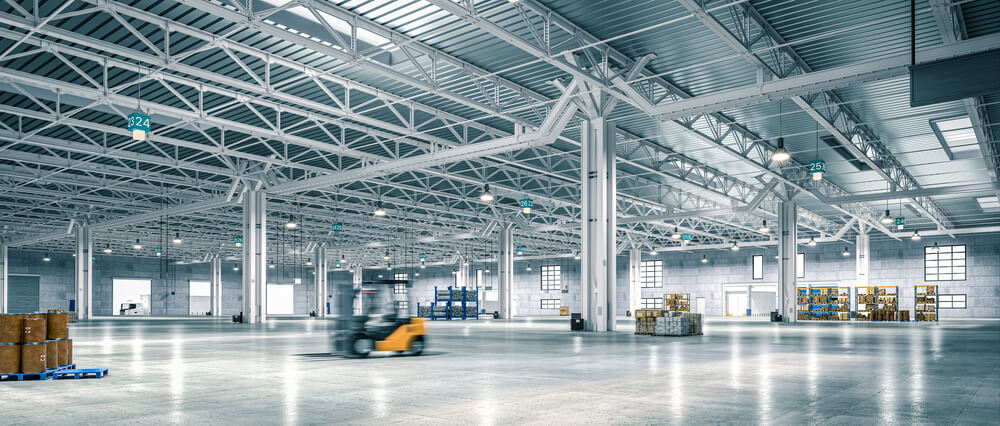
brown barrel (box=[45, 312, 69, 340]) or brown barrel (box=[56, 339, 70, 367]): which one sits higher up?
brown barrel (box=[45, 312, 69, 340])

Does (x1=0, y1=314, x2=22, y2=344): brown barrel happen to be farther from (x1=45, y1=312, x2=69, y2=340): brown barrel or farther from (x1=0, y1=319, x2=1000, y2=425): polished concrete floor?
(x1=0, y1=319, x2=1000, y2=425): polished concrete floor

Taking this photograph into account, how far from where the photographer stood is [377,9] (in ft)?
58.8

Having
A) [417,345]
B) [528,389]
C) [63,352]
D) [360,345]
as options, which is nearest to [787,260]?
[417,345]

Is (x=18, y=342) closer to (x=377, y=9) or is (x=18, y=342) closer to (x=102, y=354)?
(x=102, y=354)

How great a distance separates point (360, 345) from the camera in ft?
51.2

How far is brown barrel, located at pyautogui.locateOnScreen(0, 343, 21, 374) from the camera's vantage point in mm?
10867

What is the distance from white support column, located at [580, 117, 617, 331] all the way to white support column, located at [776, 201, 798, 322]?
809 inches

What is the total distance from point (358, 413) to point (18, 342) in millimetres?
6817

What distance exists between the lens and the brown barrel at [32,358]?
11.0 meters

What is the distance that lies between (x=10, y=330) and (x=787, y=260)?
38876mm

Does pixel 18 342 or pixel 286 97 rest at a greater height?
pixel 286 97

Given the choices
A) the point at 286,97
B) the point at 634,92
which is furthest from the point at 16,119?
the point at 634,92

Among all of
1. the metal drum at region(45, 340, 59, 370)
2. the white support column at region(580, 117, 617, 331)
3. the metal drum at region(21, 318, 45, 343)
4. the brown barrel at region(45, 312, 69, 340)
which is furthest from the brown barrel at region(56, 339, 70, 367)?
the white support column at region(580, 117, 617, 331)

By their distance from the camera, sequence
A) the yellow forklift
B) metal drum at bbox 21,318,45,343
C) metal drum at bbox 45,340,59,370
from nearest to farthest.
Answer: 1. metal drum at bbox 21,318,45,343
2. metal drum at bbox 45,340,59,370
3. the yellow forklift
